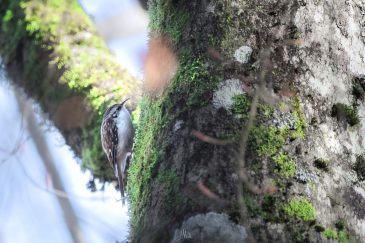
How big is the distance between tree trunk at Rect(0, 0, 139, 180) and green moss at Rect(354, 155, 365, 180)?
6.06 feet

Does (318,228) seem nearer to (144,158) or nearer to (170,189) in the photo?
(170,189)

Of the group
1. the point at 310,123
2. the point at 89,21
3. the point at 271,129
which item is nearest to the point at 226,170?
the point at 271,129

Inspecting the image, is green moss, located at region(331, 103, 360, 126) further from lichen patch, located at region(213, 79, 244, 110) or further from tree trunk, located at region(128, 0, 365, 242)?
lichen patch, located at region(213, 79, 244, 110)

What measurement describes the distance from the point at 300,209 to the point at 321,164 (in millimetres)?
168

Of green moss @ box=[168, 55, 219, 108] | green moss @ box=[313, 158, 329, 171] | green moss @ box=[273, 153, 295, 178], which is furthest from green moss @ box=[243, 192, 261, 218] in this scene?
green moss @ box=[168, 55, 219, 108]

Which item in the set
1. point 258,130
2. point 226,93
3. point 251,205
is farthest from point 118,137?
point 251,205

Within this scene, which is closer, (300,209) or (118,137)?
(300,209)

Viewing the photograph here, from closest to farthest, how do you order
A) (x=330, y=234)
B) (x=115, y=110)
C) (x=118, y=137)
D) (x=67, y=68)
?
(x=330, y=234) < (x=67, y=68) < (x=115, y=110) < (x=118, y=137)

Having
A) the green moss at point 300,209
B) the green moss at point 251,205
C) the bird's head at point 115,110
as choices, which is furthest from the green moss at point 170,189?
the bird's head at point 115,110

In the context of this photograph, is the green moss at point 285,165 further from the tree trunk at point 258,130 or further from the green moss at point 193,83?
the green moss at point 193,83

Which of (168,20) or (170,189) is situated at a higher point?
(168,20)

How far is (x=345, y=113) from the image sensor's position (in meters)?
1.89

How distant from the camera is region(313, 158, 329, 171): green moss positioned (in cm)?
178

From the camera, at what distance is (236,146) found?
178cm
